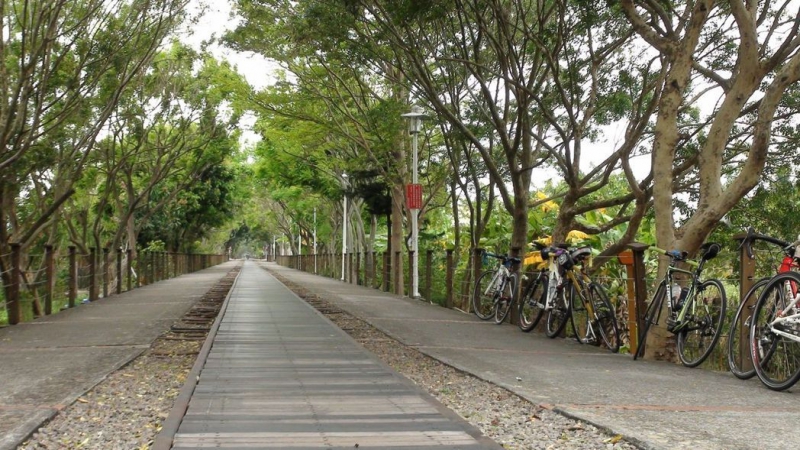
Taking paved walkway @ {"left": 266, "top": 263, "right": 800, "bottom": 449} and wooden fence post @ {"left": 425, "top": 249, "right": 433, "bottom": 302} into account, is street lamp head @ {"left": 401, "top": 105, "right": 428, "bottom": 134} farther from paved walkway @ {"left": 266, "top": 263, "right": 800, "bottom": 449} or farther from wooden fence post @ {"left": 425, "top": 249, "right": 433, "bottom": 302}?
paved walkway @ {"left": 266, "top": 263, "right": 800, "bottom": 449}

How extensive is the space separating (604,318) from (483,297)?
15.3 ft

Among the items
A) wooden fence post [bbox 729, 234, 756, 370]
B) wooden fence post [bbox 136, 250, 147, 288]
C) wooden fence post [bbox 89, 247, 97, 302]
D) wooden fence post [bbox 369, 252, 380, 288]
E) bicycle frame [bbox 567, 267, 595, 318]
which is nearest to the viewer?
wooden fence post [bbox 729, 234, 756, 370]

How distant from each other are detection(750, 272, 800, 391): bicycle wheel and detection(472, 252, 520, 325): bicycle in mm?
5975

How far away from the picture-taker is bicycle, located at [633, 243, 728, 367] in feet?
24.9

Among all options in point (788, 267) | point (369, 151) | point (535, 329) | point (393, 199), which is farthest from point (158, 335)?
point (393, 199)

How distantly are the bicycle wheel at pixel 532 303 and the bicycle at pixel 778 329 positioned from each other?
4.45m

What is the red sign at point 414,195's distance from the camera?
20.1 m

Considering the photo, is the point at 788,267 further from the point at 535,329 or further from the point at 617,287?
the point at 617,287

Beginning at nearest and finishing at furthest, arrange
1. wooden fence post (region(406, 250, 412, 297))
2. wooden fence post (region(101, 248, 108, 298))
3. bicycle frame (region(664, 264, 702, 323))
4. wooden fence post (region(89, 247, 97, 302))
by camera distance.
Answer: bicycle frame (region(664, 264, 702, 323)) → wooden fence post (region(89, 247, 97, 302)) → wooden fence post (region(101, 248, 108, 298)) → wooden fence post (region(406, 250, 412, 297))

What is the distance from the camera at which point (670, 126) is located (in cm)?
857

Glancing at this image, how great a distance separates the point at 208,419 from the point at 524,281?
26.1ft

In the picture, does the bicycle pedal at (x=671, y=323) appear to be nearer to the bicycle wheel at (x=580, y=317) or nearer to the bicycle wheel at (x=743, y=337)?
the bicycle wheel at (x=743, y=337)

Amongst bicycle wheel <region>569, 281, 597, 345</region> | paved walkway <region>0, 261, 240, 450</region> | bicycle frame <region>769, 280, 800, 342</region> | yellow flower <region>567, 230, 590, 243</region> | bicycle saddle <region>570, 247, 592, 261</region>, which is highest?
yellow flower <region>567, 230, 590, 243</region>

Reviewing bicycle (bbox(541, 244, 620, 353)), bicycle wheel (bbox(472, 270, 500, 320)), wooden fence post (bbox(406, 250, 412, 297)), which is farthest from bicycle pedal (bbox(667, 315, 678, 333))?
wooden fence post (bbox(406, 250, 412, 297))
